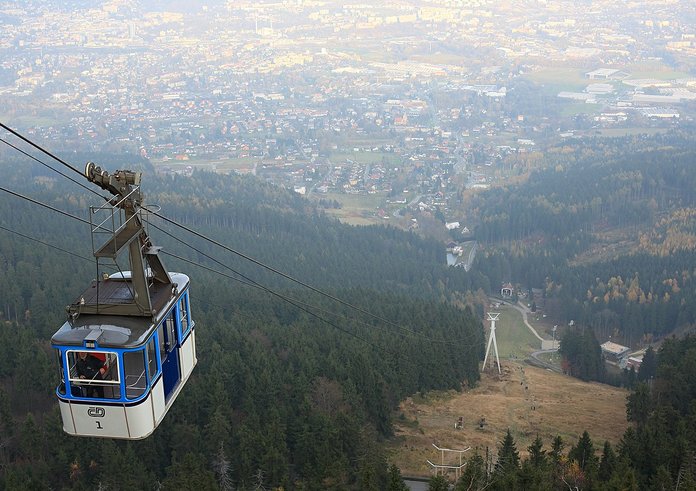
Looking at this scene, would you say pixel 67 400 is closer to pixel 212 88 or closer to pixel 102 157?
pixel 102 157

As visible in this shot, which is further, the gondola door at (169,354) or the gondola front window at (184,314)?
the gondola front window at (184,314)

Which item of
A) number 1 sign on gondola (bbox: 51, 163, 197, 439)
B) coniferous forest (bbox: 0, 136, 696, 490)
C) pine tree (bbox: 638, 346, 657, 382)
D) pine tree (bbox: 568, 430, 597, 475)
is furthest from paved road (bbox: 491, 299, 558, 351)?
number 1 sign on gondola (bbox: 51, 163, 197, 439)

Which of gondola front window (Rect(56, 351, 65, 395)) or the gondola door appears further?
the gondola door

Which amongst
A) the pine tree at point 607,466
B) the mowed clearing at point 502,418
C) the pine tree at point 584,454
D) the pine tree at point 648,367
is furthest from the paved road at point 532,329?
the pine tree at point 607,466

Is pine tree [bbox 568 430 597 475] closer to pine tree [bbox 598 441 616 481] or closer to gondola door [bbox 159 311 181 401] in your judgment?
pine tree [bbox 598 441 616 481]

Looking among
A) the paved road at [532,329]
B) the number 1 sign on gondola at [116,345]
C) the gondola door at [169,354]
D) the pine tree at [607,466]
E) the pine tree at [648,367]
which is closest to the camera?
the number 1 sign on gondola at [116,345]

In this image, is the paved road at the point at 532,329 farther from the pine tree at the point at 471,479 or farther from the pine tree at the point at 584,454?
the pine tree at the point at 471,479

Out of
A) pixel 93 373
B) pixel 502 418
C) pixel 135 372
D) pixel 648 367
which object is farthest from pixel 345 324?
pixel 93 373
